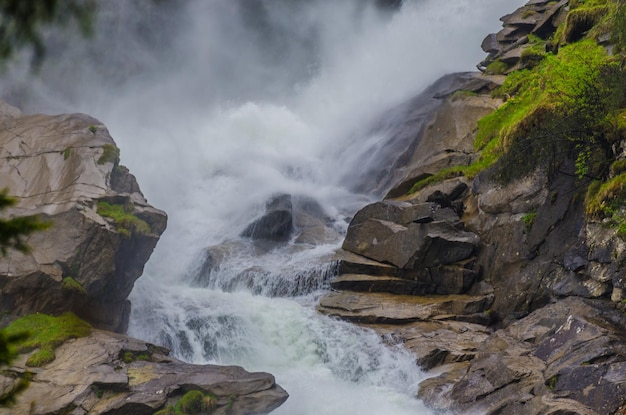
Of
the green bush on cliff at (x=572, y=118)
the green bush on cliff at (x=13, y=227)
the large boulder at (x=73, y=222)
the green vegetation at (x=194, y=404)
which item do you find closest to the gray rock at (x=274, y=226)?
the large boulder at (x=73, y=222)

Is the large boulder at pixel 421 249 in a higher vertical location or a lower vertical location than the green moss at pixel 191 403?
higher

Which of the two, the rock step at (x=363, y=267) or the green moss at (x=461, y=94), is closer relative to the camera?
the rock step at (x=363, y=267)

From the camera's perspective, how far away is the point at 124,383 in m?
8.75

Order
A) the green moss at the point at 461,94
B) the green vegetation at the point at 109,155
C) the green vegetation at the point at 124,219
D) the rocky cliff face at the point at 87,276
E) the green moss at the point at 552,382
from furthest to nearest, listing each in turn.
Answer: the green moss at the point at 461,94
the green vegetation at the point at 109,155
the green vegetation at the point at 124,219
the rocky cliff face at the point at 87,276
the green moss at the point at 552,382

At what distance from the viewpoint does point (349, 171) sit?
26719 mm

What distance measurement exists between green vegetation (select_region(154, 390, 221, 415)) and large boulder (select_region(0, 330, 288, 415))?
0.11 meters

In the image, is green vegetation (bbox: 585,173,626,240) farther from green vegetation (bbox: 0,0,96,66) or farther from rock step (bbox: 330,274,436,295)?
green vegetation (bbox: 0,0,96,66)

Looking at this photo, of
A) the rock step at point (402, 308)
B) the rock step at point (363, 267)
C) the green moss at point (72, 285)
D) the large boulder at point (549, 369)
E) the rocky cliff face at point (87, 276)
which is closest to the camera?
the large boulder at point (549, 369)

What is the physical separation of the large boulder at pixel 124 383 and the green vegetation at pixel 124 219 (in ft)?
10.2

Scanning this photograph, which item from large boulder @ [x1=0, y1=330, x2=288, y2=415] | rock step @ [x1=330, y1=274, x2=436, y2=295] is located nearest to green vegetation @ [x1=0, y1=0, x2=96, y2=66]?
large boulder @ [x1=0, y1=330, x2=288, y2=415]

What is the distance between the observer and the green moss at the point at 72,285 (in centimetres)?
1102

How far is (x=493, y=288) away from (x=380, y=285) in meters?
A: 3.12

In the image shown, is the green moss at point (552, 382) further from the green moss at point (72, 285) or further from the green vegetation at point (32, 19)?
the green moss at point (72, 285)

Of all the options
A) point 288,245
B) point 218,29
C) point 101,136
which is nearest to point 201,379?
point 101,136
